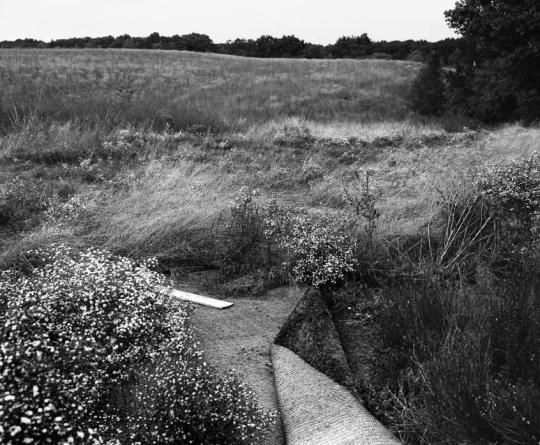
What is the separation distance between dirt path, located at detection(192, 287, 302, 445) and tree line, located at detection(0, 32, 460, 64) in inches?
2018

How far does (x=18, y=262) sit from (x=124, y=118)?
8513mm

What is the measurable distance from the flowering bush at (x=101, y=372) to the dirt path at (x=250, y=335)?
9.9 inches

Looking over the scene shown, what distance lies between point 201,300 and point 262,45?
179 feet

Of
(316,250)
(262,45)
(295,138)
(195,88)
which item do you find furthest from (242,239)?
(262,45)

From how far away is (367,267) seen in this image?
17.7 feet

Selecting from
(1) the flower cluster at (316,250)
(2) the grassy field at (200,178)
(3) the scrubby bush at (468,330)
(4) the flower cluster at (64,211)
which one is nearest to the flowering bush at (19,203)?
(2) the grassy field at (200,178)

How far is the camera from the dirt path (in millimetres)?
3688

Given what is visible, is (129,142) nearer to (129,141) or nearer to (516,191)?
A: (129,141)

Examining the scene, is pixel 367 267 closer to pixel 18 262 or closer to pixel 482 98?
pixel 18 262

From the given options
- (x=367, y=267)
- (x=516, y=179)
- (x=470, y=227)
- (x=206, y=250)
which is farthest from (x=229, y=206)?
(x=516, y=179)

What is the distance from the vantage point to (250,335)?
171 inches

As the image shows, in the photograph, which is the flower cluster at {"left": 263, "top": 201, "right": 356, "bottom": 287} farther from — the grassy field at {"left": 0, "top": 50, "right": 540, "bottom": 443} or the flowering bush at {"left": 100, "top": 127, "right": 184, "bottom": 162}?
the flowering bush at {"left": 100, "top": 127, "right": 184, "bottom": 162}

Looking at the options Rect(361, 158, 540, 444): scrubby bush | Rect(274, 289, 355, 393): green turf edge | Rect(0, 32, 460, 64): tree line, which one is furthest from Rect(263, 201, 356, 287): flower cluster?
Rect(0, 32, 460, 64): tree line

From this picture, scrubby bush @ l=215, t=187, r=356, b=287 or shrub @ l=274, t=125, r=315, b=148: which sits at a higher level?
shrub @ l=274, t=125, r=315, b=148
